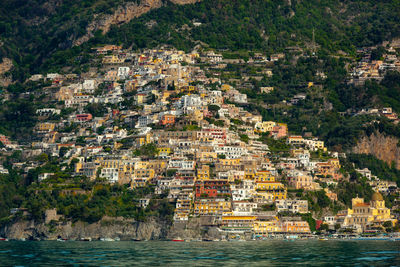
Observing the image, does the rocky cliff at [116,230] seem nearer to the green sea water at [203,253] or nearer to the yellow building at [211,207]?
the yellow building at [211,207]

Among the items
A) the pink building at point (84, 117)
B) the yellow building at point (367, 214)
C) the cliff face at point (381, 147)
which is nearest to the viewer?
the yellow building at point (367, 214)

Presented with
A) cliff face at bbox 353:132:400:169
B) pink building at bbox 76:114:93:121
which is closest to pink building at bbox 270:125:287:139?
cliff face at bbox 353:132:400:169

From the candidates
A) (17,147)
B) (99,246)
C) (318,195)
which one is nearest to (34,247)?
(99,246)

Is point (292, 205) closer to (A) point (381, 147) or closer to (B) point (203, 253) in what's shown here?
(A) point (381, 147)

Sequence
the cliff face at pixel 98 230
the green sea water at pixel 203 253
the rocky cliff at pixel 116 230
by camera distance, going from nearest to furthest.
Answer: the green sea water at pixel 203 253 → the rocky cliff at pixel 116 230 → the cliff face at pixel 98 230

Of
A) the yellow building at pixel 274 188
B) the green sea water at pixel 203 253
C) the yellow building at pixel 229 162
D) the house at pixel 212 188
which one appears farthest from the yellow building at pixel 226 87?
the green sea water at pixel 203 253

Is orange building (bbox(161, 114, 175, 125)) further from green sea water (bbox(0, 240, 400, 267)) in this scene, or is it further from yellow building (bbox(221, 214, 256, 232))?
green sea water (bbox(0, 240, 400, 267))

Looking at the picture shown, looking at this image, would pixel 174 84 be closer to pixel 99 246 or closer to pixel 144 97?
pixel 144 97
